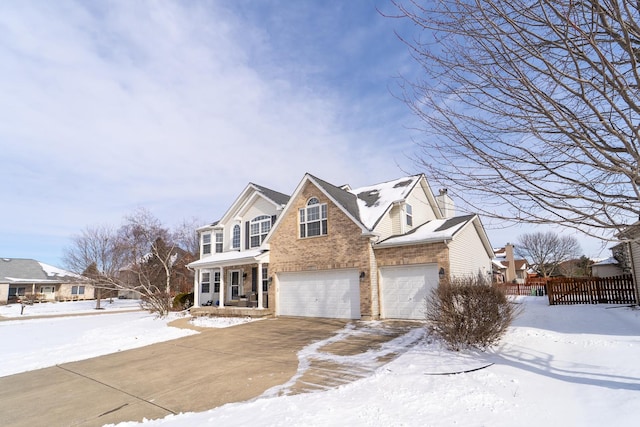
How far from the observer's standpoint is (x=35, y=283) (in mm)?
45281

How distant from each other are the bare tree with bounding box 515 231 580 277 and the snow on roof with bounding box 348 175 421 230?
42782 mm

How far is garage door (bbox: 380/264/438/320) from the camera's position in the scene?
14688 millimetres

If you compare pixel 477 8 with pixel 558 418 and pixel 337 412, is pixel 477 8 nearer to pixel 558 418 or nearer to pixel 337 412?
pixel 558 418

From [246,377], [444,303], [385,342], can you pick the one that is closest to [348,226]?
[385,342]

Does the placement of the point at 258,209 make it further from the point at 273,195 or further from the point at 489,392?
the point at 489,392

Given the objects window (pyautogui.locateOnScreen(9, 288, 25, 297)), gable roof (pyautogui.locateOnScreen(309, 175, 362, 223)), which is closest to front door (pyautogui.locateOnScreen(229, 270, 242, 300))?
gable roof (pyautogui.locateOnScreen(309, 175, 362, 223))

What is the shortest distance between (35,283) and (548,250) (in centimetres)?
7006

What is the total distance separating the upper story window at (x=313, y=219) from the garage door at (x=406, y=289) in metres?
3.68

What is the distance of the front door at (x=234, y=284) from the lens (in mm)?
23203

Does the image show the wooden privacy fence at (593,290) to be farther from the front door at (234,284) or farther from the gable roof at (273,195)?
the front door at (234,284)

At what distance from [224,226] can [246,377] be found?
17.7 m

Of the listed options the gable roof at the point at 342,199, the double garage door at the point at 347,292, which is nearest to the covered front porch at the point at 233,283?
the double garage door at the point at 347,292

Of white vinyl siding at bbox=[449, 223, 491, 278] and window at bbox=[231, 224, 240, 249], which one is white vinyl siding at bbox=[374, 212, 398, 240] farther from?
window at bbox=[231, 224, 240, 249]

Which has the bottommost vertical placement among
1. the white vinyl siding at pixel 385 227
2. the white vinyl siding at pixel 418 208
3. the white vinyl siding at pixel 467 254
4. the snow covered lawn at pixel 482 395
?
the snow covered lawn at pixel 482 395
